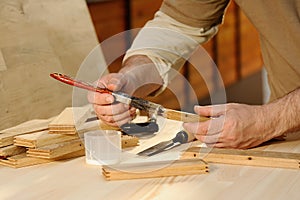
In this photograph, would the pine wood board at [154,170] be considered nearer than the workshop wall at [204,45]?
Yes

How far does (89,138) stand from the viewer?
4.18ft

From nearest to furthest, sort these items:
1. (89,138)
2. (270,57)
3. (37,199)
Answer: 1. (37,199)
2. (89,138)
3. (270,57)

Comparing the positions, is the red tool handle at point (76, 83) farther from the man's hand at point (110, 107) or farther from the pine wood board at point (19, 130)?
the pine wood board at point (19, 130)

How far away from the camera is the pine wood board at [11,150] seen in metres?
1.29

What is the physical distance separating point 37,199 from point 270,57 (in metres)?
0.92

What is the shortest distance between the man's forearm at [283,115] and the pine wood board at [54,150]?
0.45 meters

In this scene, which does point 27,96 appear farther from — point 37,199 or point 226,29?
point 226,29

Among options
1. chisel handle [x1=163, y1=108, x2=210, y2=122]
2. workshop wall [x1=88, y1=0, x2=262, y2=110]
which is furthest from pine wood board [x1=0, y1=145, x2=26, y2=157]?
workshop wall [x1=88, y1=0, x2=262, y2=110]

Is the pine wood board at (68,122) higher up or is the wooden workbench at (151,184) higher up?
the pine wood board at (68,122)

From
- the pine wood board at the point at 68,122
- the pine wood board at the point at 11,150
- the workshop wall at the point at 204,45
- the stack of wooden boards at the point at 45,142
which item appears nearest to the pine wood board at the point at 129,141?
the stack of wooden boards at the point at 45,142

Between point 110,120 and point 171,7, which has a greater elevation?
point 171,7

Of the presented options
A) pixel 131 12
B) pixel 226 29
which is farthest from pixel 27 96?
pixel 226 29

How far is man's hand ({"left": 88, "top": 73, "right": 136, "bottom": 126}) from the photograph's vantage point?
1.44m

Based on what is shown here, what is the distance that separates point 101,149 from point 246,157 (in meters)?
0.30
